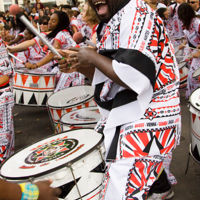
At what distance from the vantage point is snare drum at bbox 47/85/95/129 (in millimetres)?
3354

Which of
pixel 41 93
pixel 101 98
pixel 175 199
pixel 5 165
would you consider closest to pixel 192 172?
pixel 175 199

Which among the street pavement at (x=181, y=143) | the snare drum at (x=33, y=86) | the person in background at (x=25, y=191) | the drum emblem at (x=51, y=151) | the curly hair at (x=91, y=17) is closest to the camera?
the person in background at (x=25, y=191)

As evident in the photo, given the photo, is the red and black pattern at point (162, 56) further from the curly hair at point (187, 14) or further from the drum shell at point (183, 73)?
the drum shell at point (183, 73)

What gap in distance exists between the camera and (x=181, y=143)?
370 centimetres

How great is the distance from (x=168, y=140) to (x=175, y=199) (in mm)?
1270

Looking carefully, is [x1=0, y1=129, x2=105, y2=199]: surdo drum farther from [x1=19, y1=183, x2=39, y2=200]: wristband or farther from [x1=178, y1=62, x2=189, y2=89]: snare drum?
[x1=178, y1=62, x2=189, y2=89]: snare drum

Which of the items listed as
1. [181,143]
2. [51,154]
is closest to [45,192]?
[51,154]

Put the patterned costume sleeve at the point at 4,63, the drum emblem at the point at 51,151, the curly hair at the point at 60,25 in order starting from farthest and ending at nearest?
the curly hair at the point at 60,25 → the patterned costume sleeve at the point at 4,63 → the drum emblem at the point at 51,151

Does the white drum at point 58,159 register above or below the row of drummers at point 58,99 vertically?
above

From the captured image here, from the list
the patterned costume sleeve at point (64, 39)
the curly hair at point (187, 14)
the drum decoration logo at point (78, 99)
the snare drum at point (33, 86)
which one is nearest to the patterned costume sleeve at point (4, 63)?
the drum decoration logo at point (78, 99)

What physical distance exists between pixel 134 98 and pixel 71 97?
2.19m

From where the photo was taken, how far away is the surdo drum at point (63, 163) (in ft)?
5.05

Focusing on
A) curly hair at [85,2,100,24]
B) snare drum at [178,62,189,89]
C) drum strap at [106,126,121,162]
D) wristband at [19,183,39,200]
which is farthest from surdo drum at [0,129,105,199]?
snare drum at [178,62,189,89]

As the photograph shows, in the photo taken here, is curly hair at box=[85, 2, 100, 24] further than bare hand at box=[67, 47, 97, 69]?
Yes
